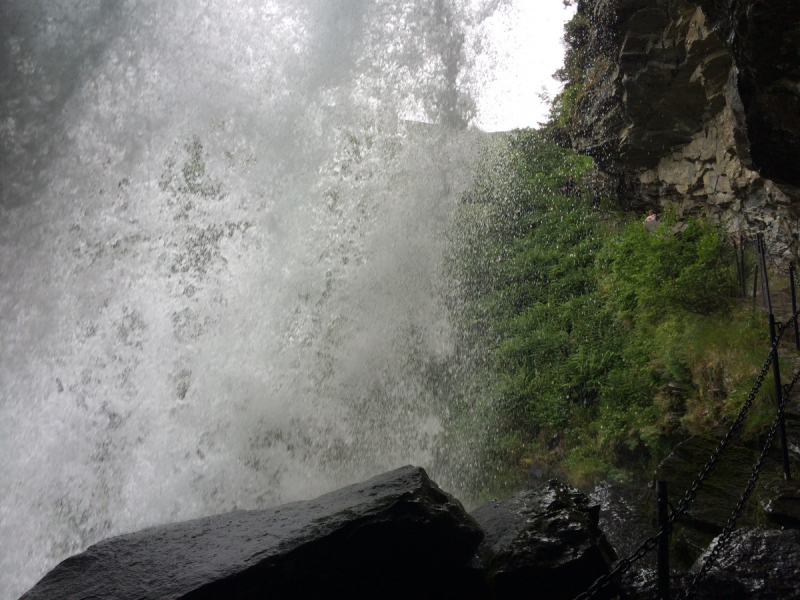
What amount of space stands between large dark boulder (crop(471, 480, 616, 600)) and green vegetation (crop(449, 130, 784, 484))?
2165 mm

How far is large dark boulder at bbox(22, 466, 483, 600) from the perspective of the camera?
11.9 feet

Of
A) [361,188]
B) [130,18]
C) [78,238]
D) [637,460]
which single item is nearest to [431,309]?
[361,188]

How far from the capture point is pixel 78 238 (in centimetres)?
1412

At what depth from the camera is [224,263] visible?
10430 millimetres

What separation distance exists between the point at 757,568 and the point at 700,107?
825 centimetres

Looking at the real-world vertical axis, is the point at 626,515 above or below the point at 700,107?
below

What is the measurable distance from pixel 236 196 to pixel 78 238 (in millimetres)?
5315

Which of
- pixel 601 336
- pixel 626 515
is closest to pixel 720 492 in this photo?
pixel 626 515

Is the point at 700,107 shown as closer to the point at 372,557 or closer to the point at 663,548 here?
the point at 663,548

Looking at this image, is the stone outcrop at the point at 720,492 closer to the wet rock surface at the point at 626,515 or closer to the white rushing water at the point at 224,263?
the wet rock surface at the point at 626,515

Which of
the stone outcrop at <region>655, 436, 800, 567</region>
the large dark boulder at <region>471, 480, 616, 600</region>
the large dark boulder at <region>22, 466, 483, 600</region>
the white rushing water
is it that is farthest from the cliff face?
the large dark boulder at <region>22, 466, 483, 600</region>

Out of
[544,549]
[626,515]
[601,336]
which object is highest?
[601,336]

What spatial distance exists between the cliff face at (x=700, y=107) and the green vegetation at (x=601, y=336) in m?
0.78

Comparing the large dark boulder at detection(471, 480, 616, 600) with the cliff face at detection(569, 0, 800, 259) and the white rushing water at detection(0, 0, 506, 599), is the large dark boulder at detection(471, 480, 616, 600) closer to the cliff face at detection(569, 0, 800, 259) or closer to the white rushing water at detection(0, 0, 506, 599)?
the white rushing water at detection(0, 0, 506, 599)
